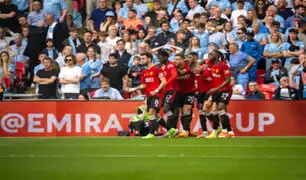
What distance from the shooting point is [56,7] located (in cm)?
2366

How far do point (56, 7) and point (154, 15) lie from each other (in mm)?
2980

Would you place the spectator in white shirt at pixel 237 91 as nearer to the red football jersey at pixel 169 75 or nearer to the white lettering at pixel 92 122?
the red football jersey at pixel 169 75

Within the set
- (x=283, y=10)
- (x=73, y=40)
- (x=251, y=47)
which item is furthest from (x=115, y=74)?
(x=283, y=10)

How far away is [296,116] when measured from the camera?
20.4 meters

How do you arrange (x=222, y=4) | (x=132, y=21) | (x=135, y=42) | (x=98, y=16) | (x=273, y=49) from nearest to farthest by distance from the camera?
(x=273, y=49) → (x=135, y=42) → (x=222, y=4) → (x=132, y=21) → (x=98, y=16)

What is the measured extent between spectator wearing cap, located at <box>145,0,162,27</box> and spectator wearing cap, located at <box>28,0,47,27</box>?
10.2 feet

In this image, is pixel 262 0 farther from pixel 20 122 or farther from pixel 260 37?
pixel 20 122

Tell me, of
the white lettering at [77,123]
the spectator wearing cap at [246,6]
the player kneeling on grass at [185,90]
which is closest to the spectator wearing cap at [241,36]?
the spectator wearing cap at [246,6]

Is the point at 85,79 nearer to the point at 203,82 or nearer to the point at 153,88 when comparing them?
the point at 153,88

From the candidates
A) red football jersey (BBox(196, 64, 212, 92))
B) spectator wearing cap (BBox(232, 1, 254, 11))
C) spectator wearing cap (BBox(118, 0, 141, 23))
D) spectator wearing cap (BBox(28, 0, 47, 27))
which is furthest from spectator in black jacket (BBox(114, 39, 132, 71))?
spectator wearing cap (BBox(232, 1, 254, 11))

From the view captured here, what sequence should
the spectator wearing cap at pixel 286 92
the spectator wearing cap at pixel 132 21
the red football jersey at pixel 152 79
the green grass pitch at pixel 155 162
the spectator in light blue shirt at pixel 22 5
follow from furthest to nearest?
1. the spectator in light blue shirt at pixel 22 5
2. the spectator wearing cap at pixel 132 21
3. the spectator wearing cap at pixel 286 92
4. the red football jersey at pixel 152 79
5. the green grass pitch at pixel 155 162

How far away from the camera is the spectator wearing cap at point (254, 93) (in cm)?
2084

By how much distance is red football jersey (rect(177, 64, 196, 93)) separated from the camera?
1985 centimetres

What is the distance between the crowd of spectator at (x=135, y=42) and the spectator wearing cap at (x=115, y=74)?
3cm
